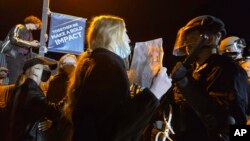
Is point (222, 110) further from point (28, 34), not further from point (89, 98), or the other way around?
point (28, 34)

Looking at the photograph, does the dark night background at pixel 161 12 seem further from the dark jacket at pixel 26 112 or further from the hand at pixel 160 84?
the hand at pixel 160 84

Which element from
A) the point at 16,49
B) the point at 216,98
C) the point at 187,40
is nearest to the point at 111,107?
the point at 216,98

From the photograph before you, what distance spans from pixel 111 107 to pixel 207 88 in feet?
4.28

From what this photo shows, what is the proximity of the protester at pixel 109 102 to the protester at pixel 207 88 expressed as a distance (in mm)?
656

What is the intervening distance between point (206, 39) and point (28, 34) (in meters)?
7.19

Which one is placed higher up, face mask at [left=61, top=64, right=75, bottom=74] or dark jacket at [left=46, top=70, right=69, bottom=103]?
face mask at [left=61, top=64, right=75, bottom=74]

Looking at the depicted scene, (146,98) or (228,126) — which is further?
(228,126)

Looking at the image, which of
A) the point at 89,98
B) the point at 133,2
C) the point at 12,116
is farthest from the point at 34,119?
the point at 133,2

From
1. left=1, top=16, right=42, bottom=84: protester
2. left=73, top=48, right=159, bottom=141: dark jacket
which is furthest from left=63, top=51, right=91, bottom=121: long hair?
left=1, top=16, right=42, bottom=84: protester

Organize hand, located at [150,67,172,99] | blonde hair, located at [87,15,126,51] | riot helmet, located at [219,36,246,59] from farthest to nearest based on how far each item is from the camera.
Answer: riot helmet, located at [219,36,246,59], blonde hair, located at [87,15,126,51], hand, located at [150,67,172,99]

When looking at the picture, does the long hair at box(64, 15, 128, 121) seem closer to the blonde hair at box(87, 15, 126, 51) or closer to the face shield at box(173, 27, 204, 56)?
the blonde hair at box(87, 15, 126, 51)

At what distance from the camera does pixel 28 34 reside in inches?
432

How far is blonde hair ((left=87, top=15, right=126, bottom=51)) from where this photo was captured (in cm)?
364

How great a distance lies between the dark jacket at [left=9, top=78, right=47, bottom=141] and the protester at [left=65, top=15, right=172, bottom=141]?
9.61ft
